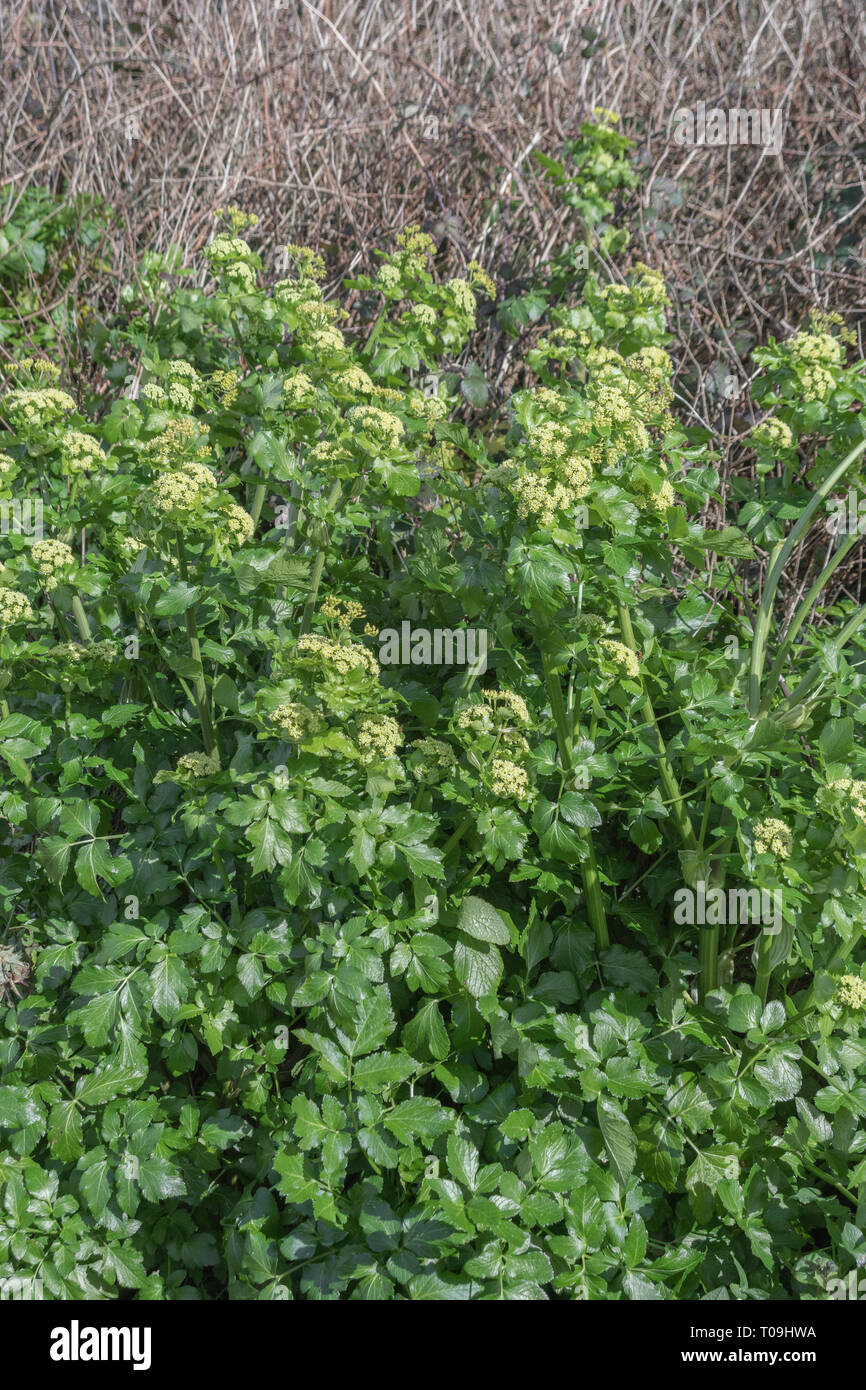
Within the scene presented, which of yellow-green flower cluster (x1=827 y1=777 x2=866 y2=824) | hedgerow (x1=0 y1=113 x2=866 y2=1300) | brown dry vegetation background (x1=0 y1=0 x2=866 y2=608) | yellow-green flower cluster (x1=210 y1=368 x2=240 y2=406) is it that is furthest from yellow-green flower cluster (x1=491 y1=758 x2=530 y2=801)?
brown dry vegetation background (x1=0 y1=0 x2=866 y2=608)

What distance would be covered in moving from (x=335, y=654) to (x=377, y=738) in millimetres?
191

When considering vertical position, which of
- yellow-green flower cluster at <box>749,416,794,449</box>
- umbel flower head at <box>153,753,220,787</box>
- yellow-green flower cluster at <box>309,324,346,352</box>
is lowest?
umbel flower head at <box>153,753,220,787</box>

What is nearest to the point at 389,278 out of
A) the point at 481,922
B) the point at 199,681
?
the point at 199,681

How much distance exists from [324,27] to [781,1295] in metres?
6.58

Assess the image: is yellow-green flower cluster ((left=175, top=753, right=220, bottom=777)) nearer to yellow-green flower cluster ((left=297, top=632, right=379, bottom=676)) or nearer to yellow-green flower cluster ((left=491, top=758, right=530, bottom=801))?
yellow-green flower cluster ((left=297, top=632, right=379, bottom=676))

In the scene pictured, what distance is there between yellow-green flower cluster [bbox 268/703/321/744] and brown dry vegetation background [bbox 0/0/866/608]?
259 centimetres

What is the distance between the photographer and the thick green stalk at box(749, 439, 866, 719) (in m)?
2.38

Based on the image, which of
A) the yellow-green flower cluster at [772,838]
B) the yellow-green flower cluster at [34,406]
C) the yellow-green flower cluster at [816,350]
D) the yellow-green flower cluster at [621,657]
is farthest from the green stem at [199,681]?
the yellow-green flower cluster at [816,350]

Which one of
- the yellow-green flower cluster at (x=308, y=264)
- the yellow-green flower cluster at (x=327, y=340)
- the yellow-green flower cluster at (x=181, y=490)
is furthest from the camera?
the yellow-green flower cluster at (x=308, y=264)

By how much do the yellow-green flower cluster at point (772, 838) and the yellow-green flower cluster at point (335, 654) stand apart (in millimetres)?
889

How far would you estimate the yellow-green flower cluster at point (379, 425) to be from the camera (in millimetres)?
2305

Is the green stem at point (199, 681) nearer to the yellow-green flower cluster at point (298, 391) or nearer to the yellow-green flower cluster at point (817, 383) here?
the yellow-green flower cluster at point (298, 391)

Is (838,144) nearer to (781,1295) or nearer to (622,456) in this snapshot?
(622,456)
